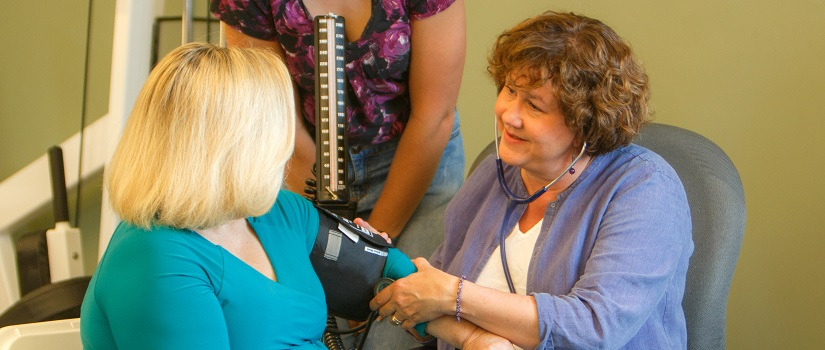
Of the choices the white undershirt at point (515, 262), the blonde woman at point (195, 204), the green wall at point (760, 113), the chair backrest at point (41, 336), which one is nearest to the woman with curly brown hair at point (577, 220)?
the white undershirt at point (515, 262)

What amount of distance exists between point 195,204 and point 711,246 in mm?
961

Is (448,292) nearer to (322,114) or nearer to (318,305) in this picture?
(318,305)

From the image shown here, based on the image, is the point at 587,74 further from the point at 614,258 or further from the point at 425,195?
the point at 425,195

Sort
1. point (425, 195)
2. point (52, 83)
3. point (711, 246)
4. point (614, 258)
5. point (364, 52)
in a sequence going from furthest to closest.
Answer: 1. point (52, 83)
2. point (425, 195)
3. point (364, 52)
4. point (711, 246)
5. point (614, 258)

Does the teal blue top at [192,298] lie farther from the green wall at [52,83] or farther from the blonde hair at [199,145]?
the green wall at [52,83]

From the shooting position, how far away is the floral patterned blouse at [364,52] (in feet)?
5.80

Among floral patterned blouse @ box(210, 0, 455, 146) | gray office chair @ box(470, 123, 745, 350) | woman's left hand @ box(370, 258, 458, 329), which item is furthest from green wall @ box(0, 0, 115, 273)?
gray office chair @ box(470, 123, 745, 350)

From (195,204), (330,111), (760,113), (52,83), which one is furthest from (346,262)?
(52,83)

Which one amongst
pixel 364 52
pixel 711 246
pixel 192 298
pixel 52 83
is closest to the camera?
pixel 192 298

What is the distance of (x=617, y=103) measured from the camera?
1.49 metres

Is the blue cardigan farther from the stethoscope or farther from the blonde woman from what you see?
the blonde woman

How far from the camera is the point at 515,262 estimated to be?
5.27 feet

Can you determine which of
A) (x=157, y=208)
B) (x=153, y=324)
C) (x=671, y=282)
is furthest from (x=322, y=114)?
(x=671, y=282)

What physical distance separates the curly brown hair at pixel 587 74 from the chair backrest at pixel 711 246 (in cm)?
23
